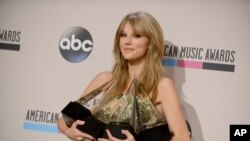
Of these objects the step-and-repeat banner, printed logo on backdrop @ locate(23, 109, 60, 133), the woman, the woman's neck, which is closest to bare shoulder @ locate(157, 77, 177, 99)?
the woman

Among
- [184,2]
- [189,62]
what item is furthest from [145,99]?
[184,2]

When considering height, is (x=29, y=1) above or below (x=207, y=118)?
above

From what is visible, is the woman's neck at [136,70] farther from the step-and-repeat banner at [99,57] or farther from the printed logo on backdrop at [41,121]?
the printed logo on backdrop at [41,121]

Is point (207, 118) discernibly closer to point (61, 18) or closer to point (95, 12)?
point (95, 12)

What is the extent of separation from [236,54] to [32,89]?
3.94ft

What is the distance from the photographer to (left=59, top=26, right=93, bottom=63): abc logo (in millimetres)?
2326

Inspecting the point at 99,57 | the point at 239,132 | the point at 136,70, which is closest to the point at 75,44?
the point at 99,57

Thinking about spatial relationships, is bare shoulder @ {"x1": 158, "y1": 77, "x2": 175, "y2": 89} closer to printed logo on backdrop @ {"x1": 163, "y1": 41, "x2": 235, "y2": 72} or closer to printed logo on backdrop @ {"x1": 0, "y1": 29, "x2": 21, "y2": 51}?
printed logo on backdrop @ {"x1": 163, "y1": 41, "x2": 235, "y2": 72}

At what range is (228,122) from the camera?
6.85 feet

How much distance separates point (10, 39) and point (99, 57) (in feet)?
1.98

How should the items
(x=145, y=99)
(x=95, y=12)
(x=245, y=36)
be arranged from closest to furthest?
(x=145, y=99)
(x=245, y=36)
(x=95, y=12)

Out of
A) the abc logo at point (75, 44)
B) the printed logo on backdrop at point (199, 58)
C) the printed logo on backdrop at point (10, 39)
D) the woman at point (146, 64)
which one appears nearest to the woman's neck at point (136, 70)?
the woman at point (146, 64)

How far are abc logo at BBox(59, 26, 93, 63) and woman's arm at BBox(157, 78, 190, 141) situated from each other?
654mm

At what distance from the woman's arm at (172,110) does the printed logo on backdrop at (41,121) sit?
0.82 metres
